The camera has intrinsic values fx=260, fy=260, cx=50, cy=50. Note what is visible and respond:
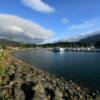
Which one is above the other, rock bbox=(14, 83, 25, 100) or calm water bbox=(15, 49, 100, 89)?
rock bbox=(14, 83, 25, 100)

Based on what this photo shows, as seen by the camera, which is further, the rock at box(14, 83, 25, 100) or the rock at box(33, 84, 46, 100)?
the rock at box(14, 83, 25, 100)

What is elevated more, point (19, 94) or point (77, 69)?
point (19, 94)

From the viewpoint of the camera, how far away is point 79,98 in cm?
2680

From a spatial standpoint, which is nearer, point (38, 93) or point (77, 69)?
point (38, 93)

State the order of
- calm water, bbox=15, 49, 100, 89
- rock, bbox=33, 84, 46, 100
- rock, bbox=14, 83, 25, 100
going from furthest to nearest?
calm water, bbox=15, 49, 100, 89
rock, bbox=14, 83, 25, 100
rock, bbox=33, 84, 46, 100

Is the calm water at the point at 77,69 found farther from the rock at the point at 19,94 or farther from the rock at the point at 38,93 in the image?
the rock at the point at 19,94

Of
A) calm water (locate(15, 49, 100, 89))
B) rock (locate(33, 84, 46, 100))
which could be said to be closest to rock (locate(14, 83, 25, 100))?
rock (locate(33, 84, 46, 100))

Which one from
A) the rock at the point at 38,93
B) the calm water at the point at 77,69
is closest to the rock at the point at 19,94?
the rock at the point at 38,93

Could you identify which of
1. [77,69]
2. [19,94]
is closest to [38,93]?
[19,94]

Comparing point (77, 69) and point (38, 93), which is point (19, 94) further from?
point (77, 69)

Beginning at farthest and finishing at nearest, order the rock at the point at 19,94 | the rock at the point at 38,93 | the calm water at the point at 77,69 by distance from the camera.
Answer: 1. the calm water at the point at 77,69
2. the rock at the point at 19,94
3. the rock at the point at 38,93

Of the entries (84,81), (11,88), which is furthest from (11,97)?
(84,81)

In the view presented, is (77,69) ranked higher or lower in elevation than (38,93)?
lower

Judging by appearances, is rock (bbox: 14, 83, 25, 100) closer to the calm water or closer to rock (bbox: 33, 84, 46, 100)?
rock (bbox: 33, 84, 46, 100)
